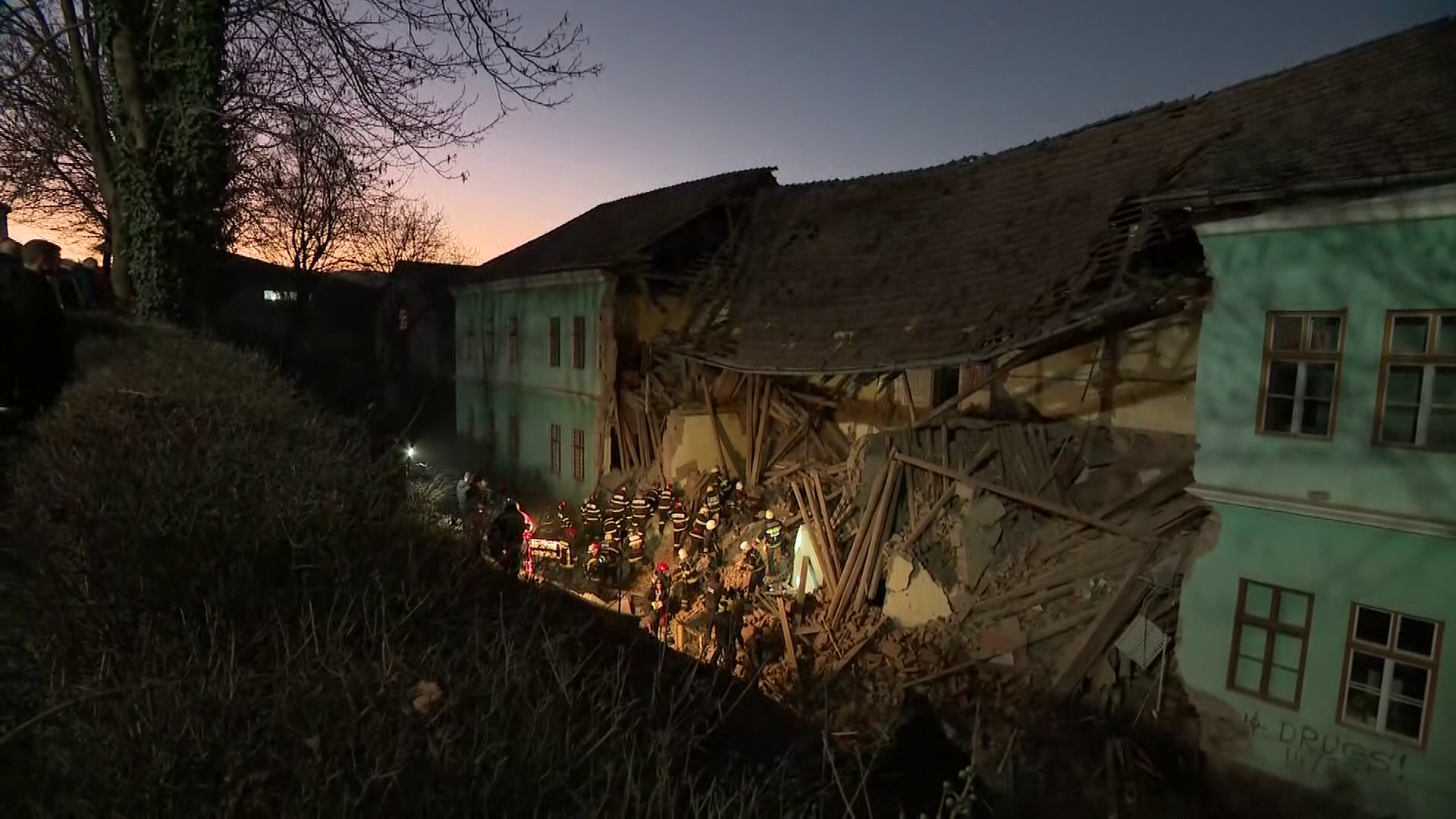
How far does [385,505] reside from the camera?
173 inches

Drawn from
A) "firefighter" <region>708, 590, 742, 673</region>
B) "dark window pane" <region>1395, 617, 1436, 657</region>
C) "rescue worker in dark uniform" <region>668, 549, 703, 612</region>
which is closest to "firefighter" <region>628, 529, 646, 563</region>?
"rescue worker in dark uniform" <region>668, 549, 703, 612</region>

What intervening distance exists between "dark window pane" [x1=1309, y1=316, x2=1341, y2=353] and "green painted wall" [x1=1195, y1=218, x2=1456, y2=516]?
0.52 feet

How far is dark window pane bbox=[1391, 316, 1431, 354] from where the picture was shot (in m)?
7.04

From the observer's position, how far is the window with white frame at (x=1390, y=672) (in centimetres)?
715

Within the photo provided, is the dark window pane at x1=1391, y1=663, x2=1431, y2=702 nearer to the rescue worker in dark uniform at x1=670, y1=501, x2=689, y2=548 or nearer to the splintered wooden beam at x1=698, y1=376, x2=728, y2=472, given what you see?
the rescue worker in dark uniform at x1=670, y1=501, x2=689, y2=548

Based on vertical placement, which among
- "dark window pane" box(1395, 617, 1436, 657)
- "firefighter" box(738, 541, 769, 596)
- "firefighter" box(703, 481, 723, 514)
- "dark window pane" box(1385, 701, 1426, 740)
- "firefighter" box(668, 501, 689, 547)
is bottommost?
"firefighter" box(738, 541, 769, 596)

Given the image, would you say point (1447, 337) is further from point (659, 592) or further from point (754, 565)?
point (659, 592)

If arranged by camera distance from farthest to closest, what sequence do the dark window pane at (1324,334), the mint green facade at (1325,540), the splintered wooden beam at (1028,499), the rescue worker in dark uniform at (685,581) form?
the rescue worker in dark uniform at (685,581)
the splintered wooden beam at (1028,499)
the dark window pane at (1324,334)
the mint green facade at (1325,540)

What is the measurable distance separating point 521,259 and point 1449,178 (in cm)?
2104

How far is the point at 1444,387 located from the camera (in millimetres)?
6938

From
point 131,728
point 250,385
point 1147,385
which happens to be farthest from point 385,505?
point 1147,385

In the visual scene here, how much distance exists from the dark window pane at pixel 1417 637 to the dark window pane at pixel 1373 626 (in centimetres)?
9

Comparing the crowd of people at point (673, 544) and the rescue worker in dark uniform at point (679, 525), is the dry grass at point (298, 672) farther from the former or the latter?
the rescue worker in dark uniform at point (679, 525)

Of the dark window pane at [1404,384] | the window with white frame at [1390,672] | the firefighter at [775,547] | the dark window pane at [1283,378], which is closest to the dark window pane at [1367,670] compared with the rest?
the window with white frame at [1390,672]
